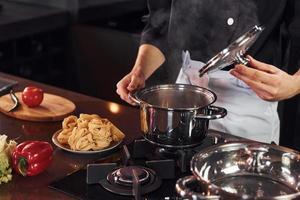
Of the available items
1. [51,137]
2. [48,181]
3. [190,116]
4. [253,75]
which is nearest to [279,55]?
[253,75]

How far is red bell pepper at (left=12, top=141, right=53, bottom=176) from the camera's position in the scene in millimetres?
1228

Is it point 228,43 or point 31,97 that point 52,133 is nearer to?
point 31,97

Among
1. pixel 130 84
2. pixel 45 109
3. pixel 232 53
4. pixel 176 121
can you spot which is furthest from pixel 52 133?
pixel 232 53

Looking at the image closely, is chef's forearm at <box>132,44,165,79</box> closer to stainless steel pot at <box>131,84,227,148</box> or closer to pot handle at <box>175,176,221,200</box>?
stainless steel pot at <box>131,84,227,148</box>

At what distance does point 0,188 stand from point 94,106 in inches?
23.5

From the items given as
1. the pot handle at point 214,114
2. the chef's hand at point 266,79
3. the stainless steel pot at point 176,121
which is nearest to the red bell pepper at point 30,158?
the stainless steel pot at point 176,121

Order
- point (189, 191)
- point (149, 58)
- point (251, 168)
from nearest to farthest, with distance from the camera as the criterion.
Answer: point (189, 191) < point (251, 168) < point (149, 58)

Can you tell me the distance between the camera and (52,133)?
152cm

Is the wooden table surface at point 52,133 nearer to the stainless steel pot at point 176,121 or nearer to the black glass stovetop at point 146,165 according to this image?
the black glass stovetop at point 146,165

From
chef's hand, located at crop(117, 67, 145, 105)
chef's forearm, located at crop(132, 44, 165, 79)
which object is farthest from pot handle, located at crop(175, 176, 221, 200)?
chef's forearm, located at crop(132, 44, 165, 79)

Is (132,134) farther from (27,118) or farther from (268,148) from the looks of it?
(268,148)

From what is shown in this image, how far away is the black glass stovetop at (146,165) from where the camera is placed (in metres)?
1.15

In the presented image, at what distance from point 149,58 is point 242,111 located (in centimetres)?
37

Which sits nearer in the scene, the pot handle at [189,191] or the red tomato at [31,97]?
the pot handle at [189,191]
